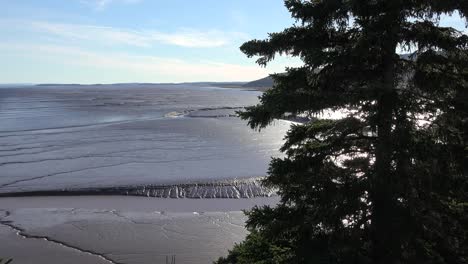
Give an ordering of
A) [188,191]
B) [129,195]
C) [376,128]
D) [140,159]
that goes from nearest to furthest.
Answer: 1. [376,128]
2. [129,195]
3. [188,191]
4. [140,159]

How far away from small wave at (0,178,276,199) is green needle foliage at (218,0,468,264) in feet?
41.4

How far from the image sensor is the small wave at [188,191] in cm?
2089

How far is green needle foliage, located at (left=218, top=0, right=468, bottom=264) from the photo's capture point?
7020mm

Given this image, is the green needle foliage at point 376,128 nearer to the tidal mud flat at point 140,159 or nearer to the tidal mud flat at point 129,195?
the tidal mud flat at point 129,195

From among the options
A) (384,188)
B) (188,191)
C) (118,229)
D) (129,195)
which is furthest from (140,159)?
(384,188)

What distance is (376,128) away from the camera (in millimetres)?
7809

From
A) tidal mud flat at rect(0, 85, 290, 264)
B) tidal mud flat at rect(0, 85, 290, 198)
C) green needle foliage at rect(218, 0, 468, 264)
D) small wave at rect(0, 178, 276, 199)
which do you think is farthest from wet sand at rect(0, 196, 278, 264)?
green needle foliage at rect(218, 0, 468, 264)

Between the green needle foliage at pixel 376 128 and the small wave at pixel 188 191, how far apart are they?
41.4ft

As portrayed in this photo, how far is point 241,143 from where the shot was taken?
35.5m

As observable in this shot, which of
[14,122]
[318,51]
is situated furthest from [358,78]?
[14,122]

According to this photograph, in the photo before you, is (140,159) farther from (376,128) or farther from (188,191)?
(376,128)

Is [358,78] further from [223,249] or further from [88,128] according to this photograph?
[88,128]

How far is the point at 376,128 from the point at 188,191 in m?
14.8

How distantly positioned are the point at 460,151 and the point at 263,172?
17508 mm
